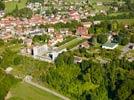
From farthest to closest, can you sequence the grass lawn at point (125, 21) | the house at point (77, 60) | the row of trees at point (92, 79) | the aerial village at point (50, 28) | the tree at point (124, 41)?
Result: the grass lawn at point (125, 21)
the tree at point (124, 41)
the aerial village at point (50, 28)
the house at point (77, 60)
the row of trees at point (92, 79)

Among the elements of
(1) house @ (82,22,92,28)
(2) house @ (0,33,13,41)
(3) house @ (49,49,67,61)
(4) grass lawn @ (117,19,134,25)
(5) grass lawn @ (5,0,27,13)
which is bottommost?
(4) grass lawn @ (117,19,134,25)

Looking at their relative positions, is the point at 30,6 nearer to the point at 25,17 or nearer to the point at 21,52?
the point at 25,17

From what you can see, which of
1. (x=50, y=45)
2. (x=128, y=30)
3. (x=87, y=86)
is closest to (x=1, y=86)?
(x=87, y=86)

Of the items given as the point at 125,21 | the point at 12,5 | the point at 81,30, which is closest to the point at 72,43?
the point at 81,30

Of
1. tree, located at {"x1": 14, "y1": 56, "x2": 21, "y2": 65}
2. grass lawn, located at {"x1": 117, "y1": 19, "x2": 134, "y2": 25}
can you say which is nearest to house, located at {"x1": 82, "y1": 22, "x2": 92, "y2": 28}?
grass lawn, located at {"x1": 117, "y1": 19, "x2": 134, "y2": 25}

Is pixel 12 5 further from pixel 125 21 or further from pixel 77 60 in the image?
pixel 77 60

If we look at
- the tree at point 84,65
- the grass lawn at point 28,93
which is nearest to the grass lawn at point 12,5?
the tree at point 84,65

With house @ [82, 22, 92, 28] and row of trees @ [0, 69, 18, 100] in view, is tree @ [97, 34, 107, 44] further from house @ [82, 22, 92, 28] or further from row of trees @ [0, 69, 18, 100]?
row of trees @ [0, 69, 18, 100]

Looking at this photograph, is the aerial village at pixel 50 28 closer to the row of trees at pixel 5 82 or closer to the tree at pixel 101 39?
the tree at pixel 101 39
